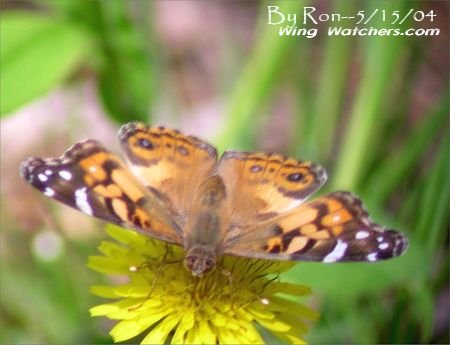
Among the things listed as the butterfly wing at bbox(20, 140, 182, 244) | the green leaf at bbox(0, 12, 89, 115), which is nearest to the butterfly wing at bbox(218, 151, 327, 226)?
the butterfly wing at bbox(20, 140, 182, 244)

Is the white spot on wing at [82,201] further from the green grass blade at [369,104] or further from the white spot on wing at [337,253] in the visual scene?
the green grass blade at [369,104]

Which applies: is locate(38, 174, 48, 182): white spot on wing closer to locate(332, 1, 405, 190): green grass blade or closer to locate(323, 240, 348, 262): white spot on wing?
locate(323, 240, 348, 262): white spot on wing

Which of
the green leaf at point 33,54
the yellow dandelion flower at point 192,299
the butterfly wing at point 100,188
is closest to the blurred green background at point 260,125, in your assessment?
the green leaf at point 33,54

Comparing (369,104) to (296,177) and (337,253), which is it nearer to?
(296,177)

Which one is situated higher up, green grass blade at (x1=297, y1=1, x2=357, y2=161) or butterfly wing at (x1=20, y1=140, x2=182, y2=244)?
green grass blade at (x1=297, y1=1, x2=357, y2=161)

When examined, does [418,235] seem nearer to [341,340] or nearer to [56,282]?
[341,340]

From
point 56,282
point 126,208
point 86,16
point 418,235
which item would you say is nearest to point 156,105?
point 86,16
